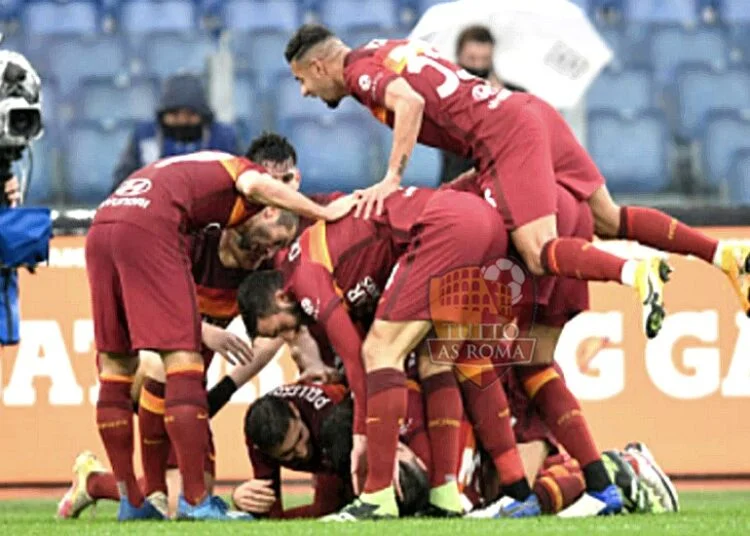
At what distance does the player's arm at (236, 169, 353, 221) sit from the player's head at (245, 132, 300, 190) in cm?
67

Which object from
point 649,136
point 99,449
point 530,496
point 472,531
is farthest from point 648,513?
point 649,136

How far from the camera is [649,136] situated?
1282 cm

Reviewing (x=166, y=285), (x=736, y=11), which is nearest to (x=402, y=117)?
(x=166, y=285)

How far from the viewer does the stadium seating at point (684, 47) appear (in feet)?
44.7

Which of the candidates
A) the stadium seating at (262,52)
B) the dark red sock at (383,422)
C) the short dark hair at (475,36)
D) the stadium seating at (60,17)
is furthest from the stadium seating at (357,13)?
the dark red sock at (383,422)

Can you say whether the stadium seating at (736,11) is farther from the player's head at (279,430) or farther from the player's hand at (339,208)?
the player's head at (279,430)

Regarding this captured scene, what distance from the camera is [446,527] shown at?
763 cm

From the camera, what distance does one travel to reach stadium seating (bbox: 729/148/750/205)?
41.0ft

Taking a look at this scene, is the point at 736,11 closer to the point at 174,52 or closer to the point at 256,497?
the point at 174,52

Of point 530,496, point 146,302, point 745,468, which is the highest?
point 146,302

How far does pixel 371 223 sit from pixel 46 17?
5656 millimetres

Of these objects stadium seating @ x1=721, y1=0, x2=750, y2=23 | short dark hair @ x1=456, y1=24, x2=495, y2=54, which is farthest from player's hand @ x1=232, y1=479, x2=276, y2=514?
stadium seating @ x1=721, y1=0, x2=750, y2=23

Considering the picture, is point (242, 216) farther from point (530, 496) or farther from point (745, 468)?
point (745, 468)

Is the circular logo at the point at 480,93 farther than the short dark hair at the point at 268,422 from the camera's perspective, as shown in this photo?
Yes
